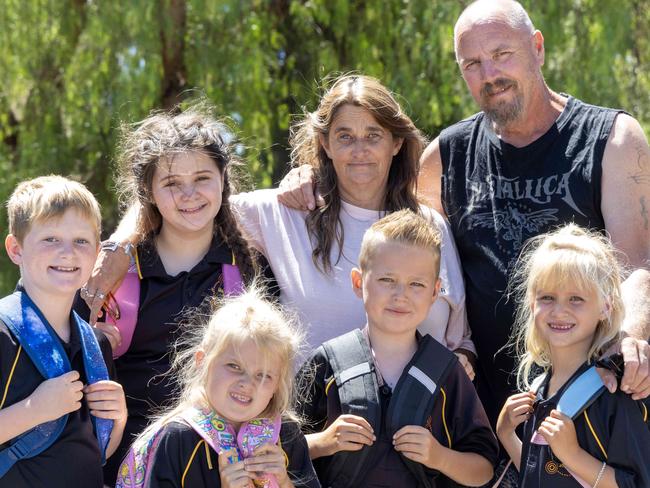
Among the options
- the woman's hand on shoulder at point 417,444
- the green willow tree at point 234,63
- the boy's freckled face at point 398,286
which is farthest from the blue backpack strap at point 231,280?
the green willow tree at point 234,63

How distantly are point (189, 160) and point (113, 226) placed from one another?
13.4 ft

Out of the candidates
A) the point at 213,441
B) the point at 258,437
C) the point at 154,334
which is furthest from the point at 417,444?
the point at 154,334

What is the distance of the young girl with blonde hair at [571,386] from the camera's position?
2908mm

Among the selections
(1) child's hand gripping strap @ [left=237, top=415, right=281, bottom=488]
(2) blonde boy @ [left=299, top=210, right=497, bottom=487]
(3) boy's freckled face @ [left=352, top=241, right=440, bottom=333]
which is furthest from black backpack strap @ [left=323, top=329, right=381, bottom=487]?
(1) child's hand gripping strap @ [left=237, top=415, right=281, bottom=488]

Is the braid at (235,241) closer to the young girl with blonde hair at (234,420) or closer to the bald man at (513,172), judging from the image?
the young girl with blonde hair at (234,420)

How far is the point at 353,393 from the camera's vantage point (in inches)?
124

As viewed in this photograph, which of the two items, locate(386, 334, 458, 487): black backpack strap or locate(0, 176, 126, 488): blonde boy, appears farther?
locate(386, 334, 458, 487): black backpack strap

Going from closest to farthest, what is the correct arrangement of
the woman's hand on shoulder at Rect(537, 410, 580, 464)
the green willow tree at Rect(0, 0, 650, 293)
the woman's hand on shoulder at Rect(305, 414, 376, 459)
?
the woman's hand on shoulder at Rect(537, 410, 580, 464) < the woman's hand on shoulder at Rect(305, 414, 376, 459) < the green willow tree at Rect(0, 0, 650, 293)

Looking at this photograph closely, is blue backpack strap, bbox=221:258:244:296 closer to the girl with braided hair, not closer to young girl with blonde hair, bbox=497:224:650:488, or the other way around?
the girl with braided hair

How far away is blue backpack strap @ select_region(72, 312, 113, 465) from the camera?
3029 mm

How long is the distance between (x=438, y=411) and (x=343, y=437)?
36cm

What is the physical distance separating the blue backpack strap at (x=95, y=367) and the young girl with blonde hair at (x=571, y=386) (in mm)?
1315

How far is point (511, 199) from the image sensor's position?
3.73m

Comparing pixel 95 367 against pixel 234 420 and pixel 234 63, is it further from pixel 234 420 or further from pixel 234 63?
pixel 234 63
